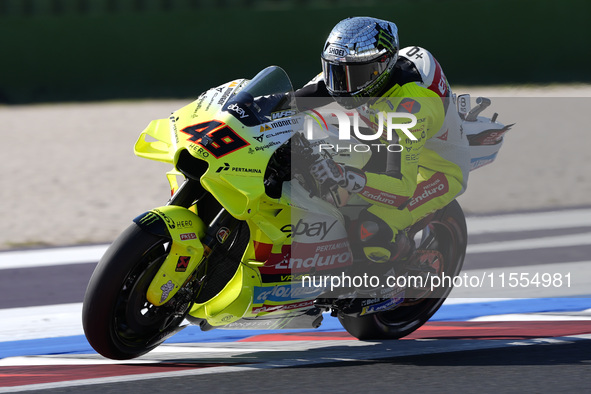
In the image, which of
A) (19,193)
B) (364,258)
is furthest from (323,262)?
(19,193)

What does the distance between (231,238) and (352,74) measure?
3.47 ft

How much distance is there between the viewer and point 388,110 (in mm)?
4766

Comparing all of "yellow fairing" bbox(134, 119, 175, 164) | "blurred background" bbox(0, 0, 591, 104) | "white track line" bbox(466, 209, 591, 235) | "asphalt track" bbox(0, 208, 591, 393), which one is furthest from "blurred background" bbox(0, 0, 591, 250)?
"yellow fairing" bbox(134, 119, 175, 164)

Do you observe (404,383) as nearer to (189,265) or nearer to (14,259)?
(189,265)

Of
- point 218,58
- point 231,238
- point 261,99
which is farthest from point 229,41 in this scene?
point 231,238

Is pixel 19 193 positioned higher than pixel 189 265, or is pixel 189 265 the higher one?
pixel 189 265

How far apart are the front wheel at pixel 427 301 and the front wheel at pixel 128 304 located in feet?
3.85

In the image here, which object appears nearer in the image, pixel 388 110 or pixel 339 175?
pixel 339 175

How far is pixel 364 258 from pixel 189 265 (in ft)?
3.39

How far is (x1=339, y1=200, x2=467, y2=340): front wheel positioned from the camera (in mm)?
5180

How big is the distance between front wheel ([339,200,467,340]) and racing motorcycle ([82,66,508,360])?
35 cm

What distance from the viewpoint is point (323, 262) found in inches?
184

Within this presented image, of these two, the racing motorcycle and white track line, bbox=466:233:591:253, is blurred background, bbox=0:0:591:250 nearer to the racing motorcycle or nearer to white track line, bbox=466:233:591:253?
white track line, bbox=466:233:591:253

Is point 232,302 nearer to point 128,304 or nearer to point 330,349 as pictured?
point 128,304
